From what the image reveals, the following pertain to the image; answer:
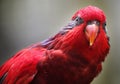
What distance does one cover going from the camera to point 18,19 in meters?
0.84

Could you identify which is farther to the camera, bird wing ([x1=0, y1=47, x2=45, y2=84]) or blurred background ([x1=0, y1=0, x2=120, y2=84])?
blurred background ([x1=0, y1=0, x2=120, y2=84])

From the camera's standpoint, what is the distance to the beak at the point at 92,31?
62cm

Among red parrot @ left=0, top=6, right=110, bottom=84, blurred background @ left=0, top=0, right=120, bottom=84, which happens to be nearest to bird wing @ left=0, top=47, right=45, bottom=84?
red parrot @ left=0, top=6, right=110, bottom=84

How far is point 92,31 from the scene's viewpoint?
2.03 feet

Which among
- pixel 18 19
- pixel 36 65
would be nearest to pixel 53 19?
pixel 18 19

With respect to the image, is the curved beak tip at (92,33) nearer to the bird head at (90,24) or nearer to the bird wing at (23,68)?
the bird head at (90,24)

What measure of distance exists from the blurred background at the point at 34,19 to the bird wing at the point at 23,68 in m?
0.12

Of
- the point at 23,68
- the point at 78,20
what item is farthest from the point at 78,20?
the point at 23,68

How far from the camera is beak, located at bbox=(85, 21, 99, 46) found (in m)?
0.62

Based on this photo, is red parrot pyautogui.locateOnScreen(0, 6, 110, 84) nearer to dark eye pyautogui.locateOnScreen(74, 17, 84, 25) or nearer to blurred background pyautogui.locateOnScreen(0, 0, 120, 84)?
dark eye pyautogui.locateOnScreen(74, 17, 84, 25)

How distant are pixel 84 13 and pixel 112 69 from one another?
1.15 feet

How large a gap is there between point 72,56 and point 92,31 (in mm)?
80

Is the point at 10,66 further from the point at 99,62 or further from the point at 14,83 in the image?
the point at 99,62

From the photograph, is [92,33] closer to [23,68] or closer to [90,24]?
[90,24]
